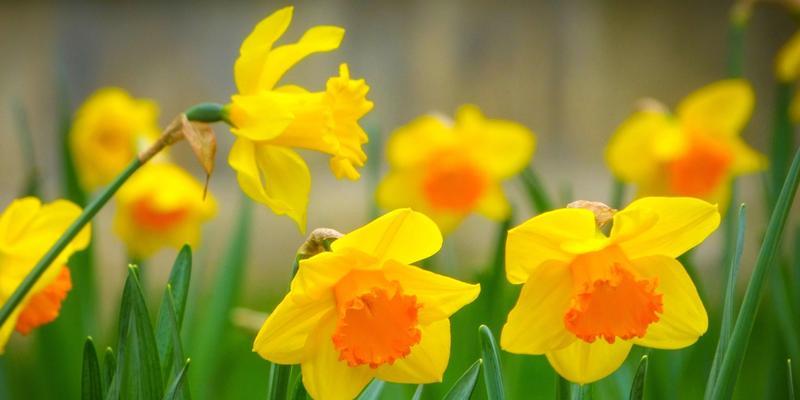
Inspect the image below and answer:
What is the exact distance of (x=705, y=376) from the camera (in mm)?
1306

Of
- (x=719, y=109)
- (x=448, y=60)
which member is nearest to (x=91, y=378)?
(x=719, y=109)

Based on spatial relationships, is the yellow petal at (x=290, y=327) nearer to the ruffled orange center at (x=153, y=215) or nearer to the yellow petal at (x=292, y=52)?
the yellow petal at (x=292, y=52)

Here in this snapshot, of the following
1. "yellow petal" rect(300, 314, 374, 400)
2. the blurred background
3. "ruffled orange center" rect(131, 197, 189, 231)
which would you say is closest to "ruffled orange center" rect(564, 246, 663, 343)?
"yellow petal" rect(300, 314, 374, 400)

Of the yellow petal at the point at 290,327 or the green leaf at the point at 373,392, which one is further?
the green leaf at the point at 373,392

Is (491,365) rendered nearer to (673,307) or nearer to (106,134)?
(673,307)

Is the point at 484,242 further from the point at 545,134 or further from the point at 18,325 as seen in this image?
the point at 18,325

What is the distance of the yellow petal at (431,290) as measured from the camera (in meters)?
0.64

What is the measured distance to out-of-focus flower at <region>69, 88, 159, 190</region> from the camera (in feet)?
5.35

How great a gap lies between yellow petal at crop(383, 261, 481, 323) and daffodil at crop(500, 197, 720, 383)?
0.11 ft

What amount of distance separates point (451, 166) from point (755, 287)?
0.89 metres

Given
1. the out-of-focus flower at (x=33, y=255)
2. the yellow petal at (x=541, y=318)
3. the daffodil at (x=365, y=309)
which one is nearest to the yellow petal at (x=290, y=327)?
the daffodil at (x=365, y=309)

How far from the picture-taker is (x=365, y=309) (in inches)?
25.3

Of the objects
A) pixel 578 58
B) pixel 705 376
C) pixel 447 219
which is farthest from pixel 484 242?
pixel 705 376

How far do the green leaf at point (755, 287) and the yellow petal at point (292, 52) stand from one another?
307 mm
